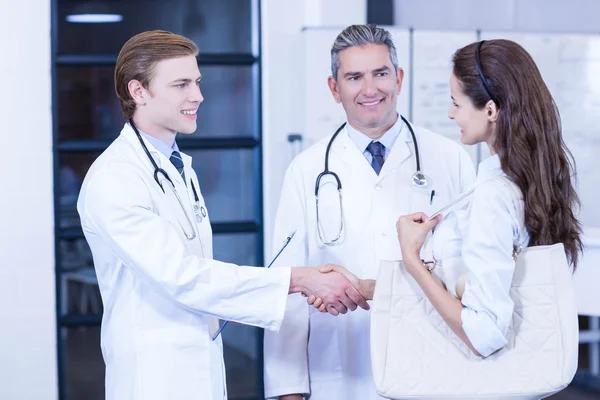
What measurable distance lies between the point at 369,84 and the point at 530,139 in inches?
24.7

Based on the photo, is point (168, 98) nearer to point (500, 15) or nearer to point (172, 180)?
point (172, 180)

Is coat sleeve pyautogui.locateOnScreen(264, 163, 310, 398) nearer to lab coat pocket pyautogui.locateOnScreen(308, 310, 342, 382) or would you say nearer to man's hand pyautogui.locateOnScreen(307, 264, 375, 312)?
lab coat pocket pyautogui.locateOnScreen(308, 310, 342, 382)

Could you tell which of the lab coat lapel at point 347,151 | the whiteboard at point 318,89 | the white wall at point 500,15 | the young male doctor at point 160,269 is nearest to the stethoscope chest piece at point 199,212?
the young male doctor at point 160,269

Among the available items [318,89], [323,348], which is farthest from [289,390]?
[318,89]

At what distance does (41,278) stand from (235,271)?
1860 mm

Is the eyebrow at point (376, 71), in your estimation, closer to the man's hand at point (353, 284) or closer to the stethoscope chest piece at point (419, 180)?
the stethoscope chest piece at point (419, 180)

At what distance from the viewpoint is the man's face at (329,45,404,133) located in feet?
6.39

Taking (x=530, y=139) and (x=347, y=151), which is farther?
(x=347, y=151)

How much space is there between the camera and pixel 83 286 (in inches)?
141

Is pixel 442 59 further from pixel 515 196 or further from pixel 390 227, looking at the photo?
pixel 515 196

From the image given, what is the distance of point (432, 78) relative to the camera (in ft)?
11.6

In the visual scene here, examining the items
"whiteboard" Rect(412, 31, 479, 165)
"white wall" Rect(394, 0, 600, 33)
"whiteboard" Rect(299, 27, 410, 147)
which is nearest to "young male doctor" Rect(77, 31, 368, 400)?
"whiteboard" Rect(299, 27, 410, 147)

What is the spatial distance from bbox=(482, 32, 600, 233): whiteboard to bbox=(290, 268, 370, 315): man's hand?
7.15ft

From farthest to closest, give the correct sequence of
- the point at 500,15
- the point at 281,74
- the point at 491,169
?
the point at 500,15, the point at 281,74, the point at 491,169
